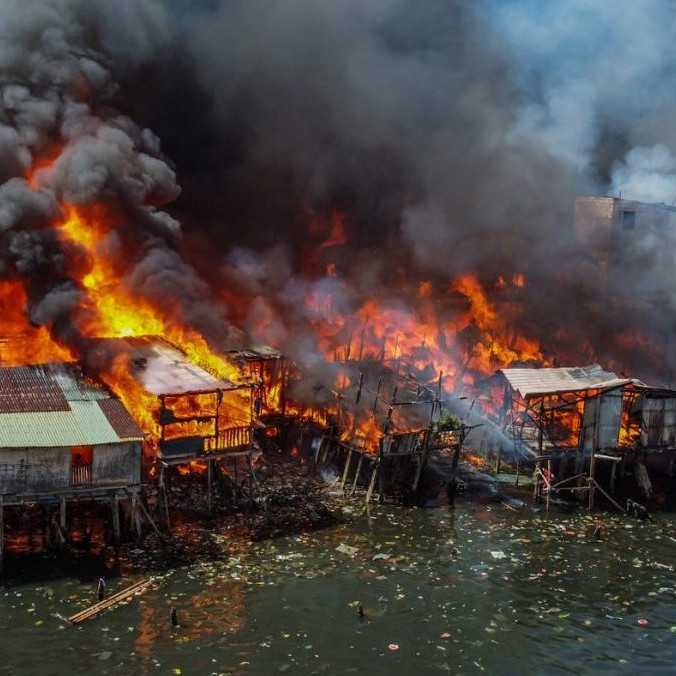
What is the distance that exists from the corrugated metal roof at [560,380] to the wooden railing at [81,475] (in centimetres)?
1771

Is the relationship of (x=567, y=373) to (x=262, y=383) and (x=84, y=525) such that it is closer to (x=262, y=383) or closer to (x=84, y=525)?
(x=262, y=383)

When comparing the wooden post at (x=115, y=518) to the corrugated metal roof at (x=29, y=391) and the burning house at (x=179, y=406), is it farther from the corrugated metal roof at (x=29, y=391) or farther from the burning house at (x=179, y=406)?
the corrugated metal roof at (x=29, y=391)

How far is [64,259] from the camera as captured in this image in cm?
3506

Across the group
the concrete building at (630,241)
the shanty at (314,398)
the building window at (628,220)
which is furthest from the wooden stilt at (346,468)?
the building window at (628,220)

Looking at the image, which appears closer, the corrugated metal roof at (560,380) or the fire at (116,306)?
the corrugated metal roof at (560,380)

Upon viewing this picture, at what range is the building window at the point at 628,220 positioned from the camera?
171 ft

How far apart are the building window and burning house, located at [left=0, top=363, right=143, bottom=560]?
39249 millimetres

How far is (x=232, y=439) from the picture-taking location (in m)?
29.5

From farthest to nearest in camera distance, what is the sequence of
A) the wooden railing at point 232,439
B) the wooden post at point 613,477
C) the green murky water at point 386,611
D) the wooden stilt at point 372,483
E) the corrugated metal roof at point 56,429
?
the wooden post at point 613,477 < the wooden stilt at point 372,483 < the wooden railing at point 232,439 < the corrugated metal roof at point 56,429 < the green murky water at point 386,611

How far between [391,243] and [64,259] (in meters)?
28.4

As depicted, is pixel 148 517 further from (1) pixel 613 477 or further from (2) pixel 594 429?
(1) pixel 613 477

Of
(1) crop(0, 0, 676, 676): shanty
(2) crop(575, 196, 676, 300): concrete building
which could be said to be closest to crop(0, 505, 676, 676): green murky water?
(1) crop(0, 0, 676, 676): shanty

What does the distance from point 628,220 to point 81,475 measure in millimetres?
42253

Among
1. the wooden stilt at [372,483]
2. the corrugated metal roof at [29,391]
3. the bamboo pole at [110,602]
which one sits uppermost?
the corrugated metal roof at [29,391]
